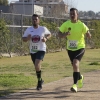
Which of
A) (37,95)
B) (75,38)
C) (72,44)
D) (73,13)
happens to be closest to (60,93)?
(37,95)

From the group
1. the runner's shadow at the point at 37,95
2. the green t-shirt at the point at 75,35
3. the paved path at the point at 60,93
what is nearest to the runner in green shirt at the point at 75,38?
the green t-shirt at the point at 75,35

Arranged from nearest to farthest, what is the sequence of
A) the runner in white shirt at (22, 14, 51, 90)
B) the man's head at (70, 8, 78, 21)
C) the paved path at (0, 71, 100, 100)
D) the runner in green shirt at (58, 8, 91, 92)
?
the paved path at (0, 71, 100, 100)
the man's head at (70, 8, 78, 21)
the runner in green shirt at (58, 8, 91, 92)
the runner in white shirt at (22, 14, 51, 90)

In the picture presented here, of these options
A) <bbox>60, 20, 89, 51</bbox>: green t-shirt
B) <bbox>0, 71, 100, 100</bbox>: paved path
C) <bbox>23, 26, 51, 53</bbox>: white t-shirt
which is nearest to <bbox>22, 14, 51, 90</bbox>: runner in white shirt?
<bbox>23, 26, 51, 53</bbox>: white t-shirt

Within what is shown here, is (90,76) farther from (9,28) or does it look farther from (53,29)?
(53,29)

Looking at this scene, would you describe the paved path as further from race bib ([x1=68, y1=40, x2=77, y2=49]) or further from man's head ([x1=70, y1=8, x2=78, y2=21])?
man's head ([x1=70, y1=8, x2=78, y2=21])

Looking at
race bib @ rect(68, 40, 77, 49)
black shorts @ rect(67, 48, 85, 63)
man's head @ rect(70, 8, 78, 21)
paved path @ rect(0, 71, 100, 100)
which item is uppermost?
man's head @ rect(70, 8, 78, 21)

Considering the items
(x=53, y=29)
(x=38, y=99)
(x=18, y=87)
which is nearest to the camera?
(x=38, y=99)

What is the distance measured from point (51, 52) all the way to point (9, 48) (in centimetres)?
485

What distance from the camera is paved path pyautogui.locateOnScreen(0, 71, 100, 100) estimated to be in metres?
9.11

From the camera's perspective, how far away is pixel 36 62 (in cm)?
1013

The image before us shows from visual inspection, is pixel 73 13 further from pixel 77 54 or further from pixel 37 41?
pixel 37 41

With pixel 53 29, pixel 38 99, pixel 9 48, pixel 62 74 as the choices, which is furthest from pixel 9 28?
pixel 38 99

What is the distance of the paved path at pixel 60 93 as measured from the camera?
9109mm

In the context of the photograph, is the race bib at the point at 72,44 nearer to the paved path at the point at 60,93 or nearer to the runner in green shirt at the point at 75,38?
the runner in green shirt at the point at 75,38
